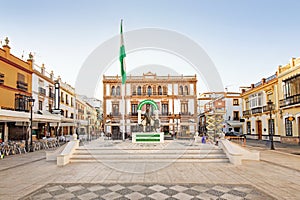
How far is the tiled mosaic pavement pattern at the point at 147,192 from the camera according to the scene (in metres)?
5.50

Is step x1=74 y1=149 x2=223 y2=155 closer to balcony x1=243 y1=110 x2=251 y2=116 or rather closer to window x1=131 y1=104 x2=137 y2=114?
balcony x1=243 y1=110 x2=251 y2=116

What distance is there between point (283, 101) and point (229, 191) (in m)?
20.4

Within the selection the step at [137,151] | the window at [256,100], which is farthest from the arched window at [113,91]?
the step at [137,151]

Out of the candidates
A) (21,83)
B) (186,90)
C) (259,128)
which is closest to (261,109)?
(259,128)

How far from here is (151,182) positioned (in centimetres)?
679

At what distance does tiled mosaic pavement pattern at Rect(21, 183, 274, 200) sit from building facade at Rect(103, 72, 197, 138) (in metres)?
31.4

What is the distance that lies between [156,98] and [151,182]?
106ft

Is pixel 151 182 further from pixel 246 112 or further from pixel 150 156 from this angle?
pixel 246 112

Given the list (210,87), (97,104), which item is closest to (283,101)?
(210,87)

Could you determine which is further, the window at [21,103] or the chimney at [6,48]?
the window at [21,103]

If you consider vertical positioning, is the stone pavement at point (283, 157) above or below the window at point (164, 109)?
below

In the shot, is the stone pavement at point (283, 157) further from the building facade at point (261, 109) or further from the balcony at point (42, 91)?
the balcony at point (42, 91)

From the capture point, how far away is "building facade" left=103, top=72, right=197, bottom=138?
125 feet

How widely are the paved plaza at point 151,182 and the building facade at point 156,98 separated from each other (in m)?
28.6
